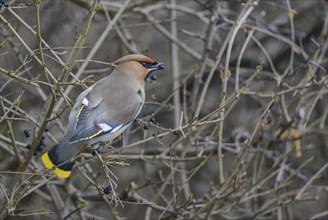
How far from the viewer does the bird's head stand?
4.02 metres

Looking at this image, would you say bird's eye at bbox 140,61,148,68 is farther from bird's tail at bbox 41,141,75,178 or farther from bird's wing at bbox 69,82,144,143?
bird's tail at bbox 41,141,75,178

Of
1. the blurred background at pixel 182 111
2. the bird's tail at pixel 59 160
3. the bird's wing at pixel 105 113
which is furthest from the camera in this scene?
the blurred background at pixel 182 111

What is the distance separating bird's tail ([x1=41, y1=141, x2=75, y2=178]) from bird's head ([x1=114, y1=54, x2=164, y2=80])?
0.59 meters

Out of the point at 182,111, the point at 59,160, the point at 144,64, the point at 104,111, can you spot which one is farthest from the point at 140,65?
the point at 59,160

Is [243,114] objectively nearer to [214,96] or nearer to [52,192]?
[214,96]

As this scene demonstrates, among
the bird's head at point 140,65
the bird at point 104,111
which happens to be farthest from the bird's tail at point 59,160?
the bird's head at point 140,65

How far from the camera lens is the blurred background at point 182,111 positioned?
396 cm

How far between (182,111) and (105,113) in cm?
45

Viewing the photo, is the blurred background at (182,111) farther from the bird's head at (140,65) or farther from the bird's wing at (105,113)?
the bird's head at (140,65)

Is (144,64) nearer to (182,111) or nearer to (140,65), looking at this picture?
(140,65)

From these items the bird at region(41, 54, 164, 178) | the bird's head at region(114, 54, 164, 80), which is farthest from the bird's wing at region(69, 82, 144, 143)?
the bird's head at region(114, 54, 164, 80)

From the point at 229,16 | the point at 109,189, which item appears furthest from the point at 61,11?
the point at 109,189

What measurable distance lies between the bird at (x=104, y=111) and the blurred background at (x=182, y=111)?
0.09 metres

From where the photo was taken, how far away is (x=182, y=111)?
3.59 metres
